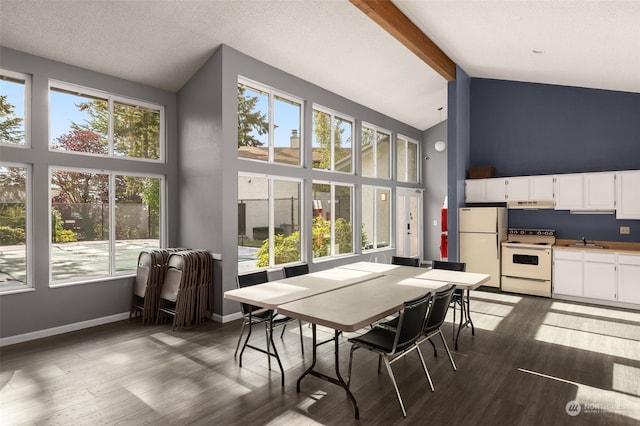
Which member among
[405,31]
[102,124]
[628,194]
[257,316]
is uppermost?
[405,31]

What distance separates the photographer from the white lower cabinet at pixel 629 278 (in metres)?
5.62

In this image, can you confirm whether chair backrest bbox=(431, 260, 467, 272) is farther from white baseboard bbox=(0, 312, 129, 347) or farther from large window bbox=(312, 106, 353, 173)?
white baseboard bbox=(0, 312, 129, 347)

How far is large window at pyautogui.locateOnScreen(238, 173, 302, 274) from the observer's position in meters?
5.55

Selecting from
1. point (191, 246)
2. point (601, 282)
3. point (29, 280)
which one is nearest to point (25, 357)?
point (29, 280)

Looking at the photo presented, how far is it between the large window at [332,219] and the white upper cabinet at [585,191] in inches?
147

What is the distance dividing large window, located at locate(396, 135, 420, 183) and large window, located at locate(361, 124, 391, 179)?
1.74 feet

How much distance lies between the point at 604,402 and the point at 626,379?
24.5 inches

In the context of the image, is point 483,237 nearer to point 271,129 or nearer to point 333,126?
point 333,126

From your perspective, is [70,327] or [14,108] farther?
[70,327]

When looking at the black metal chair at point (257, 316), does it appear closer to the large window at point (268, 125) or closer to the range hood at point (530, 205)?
the large window at point (268, 125)

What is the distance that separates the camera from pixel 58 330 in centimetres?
461

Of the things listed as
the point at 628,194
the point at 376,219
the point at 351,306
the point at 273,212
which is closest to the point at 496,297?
the point at 628,194

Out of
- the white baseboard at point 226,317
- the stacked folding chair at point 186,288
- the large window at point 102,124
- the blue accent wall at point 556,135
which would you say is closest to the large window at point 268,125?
the large window at point 102,124

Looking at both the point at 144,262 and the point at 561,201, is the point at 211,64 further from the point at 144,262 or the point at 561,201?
the point at 561,201
